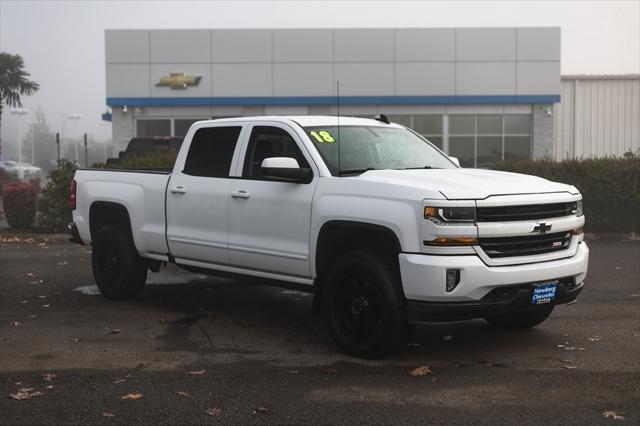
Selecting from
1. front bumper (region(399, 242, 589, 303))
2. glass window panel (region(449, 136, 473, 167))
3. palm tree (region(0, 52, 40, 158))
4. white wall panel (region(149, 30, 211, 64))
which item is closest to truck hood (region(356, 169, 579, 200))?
front bumper (region(399, 242, 589, 303))

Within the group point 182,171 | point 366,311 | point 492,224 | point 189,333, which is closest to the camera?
point 492,224

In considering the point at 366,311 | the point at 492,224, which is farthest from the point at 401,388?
the point at 492,224

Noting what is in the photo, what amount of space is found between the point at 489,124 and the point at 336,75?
728cm

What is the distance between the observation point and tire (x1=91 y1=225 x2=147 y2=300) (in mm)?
9312

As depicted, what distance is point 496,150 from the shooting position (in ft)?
125

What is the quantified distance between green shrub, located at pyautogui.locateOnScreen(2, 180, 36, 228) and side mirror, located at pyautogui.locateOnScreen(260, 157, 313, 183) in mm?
12392

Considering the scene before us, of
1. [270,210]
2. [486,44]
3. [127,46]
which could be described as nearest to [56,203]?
[270,210]

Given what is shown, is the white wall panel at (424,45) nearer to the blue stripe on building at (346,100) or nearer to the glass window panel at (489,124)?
the blue stripe on building at (346,100)

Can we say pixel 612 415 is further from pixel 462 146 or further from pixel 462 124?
pixel 462 124

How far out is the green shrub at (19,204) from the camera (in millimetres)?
18062

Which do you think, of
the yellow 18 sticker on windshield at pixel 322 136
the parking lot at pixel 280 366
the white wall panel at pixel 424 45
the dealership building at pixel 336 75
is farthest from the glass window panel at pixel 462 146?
the yellow 18 sticker on windshield at pixel 322 136

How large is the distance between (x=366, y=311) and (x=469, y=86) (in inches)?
1260

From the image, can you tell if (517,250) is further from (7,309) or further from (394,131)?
(7,309)

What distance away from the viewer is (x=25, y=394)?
18.8 feet
